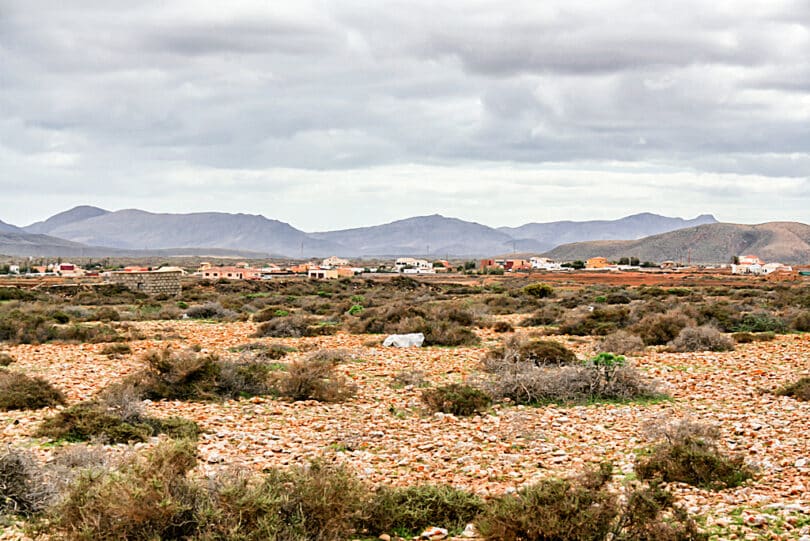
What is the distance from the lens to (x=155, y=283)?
153 feet

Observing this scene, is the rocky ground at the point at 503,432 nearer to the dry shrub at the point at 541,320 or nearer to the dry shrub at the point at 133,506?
the dry shrub at the point at 133,506

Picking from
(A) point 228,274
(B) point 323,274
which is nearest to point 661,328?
(B) point 323,274

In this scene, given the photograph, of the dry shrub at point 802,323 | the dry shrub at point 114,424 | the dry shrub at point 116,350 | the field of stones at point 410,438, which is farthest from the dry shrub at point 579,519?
the dry shrub at point 802,323

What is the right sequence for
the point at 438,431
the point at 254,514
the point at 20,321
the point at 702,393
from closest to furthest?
the point at 254,514, the point at 438,431, the point at 702,393, the point at 20,321

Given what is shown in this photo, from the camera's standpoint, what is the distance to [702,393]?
493 inches

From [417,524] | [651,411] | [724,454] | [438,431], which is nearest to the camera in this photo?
[417,524]

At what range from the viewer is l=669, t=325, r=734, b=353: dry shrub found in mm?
17750

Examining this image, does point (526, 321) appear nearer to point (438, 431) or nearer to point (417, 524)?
point (438, 431)

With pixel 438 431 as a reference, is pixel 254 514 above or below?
above

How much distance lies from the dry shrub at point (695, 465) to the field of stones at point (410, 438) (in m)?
0.02

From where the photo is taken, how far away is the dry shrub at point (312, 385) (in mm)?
12242

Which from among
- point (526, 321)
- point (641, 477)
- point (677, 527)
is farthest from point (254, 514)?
point (526, 321)

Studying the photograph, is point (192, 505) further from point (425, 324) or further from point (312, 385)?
point (425, 324)

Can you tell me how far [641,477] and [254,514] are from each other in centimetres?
438
